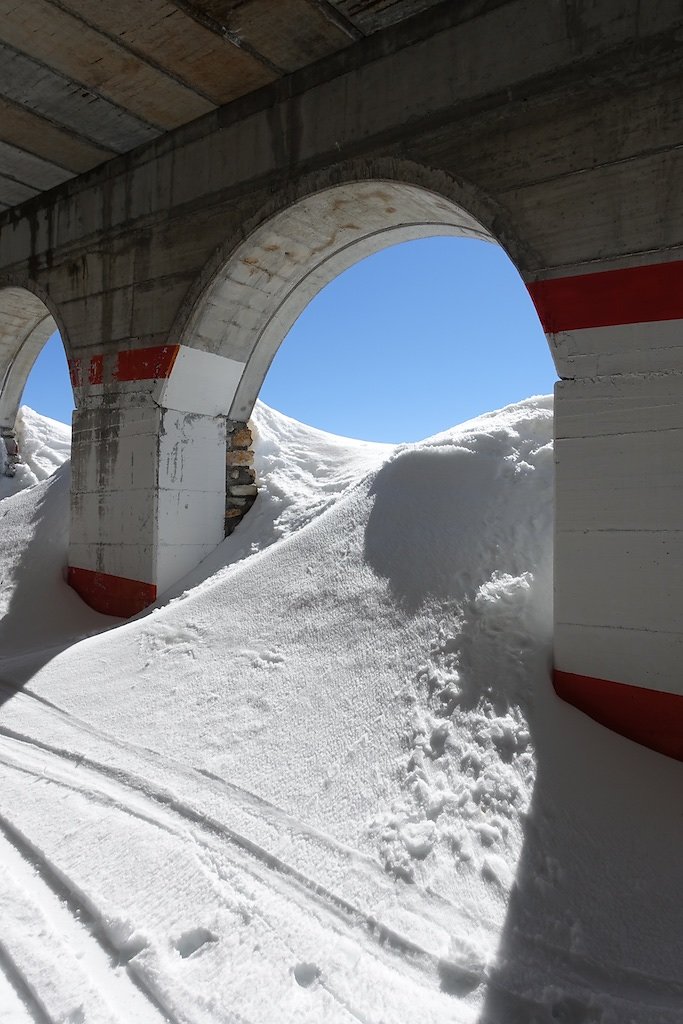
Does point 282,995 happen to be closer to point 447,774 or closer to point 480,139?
point 447,774

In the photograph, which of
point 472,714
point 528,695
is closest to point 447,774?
point 472,714

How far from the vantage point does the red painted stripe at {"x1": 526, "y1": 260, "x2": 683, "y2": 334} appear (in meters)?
3.36

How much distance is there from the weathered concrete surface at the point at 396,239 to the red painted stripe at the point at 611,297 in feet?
0.04

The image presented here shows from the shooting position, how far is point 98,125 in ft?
19.5

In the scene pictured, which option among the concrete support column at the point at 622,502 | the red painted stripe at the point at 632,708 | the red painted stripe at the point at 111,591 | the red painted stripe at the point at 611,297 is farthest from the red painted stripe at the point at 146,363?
the red painted stripe at the point at 632,708

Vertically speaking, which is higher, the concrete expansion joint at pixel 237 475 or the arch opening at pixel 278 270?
the arch opening at pixel 278 270

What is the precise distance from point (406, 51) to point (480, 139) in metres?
0.98

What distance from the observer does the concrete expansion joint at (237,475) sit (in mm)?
6641

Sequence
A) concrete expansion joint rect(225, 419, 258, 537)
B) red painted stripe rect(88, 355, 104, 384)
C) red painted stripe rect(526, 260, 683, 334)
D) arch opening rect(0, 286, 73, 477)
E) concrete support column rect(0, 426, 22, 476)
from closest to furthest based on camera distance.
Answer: red painted stripe rect(526, 260, 683, 334) → red painted stripe rect(88, 355, 104, 384) → concrete expansion joint rect(225, 419, 258, 537) → arch opening rect(0, 286, 73, 477) → concrete support column rect(0, 426, 22, 476)

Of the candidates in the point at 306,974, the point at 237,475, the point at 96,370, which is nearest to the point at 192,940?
the point at 306,974

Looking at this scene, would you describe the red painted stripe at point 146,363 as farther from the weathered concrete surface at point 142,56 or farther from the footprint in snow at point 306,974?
the footprint in snow at point 306,974

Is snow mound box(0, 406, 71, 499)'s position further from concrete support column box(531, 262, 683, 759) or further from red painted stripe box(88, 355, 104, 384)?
concrete support column box(531, 262, 683, 759)

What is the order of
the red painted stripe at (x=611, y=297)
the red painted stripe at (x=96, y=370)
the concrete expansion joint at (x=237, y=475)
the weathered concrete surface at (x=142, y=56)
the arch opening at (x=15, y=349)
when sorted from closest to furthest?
1. the red painted stripe at (x=611, y=297)
2. the weathered concrete surface at (x=142, y=56)
3. the red painted stripe at (x=96, y=370)
4. the concrete expansion joint at (x=237, y=475)
5. the arch opening at (x=15, y=349)

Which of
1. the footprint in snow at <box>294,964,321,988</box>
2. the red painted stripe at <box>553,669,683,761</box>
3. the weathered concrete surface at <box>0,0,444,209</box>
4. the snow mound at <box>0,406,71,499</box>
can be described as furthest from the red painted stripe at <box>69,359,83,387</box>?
the footprint in snow at <box>294,964,321,988</box>
